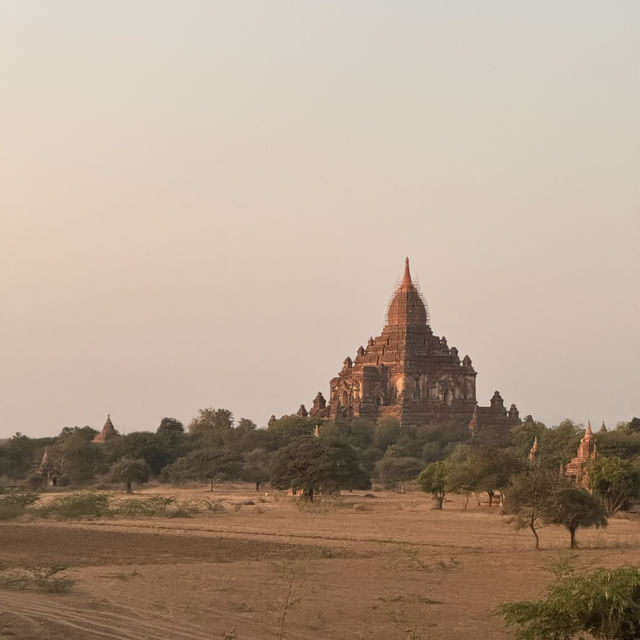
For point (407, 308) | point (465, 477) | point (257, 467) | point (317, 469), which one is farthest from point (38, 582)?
point (407, 308)

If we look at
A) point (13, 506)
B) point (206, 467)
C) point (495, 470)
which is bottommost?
point (13, 506)

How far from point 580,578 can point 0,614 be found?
331 inches

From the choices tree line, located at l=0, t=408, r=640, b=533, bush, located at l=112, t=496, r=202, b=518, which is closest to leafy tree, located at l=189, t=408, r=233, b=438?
tree line, located at l=0, t=408, r=640, b=533

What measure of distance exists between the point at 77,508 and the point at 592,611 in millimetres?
35157

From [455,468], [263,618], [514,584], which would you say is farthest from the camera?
[455,468]

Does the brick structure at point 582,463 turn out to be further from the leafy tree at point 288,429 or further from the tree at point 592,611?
the tree at point 592,611

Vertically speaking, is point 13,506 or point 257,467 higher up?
point 257,467

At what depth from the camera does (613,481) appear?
181 feet

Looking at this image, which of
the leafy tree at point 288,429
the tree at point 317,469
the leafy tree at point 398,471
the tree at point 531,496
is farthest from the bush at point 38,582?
the leafy tree at point 288,429

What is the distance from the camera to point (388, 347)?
120688 mm

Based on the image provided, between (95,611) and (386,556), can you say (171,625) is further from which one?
(386,556)

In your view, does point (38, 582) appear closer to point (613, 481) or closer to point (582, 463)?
point (613, 481)

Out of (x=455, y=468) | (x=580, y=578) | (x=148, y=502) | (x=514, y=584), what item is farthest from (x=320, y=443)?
(x=580, y=578)

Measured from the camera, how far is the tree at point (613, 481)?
55.4 m
